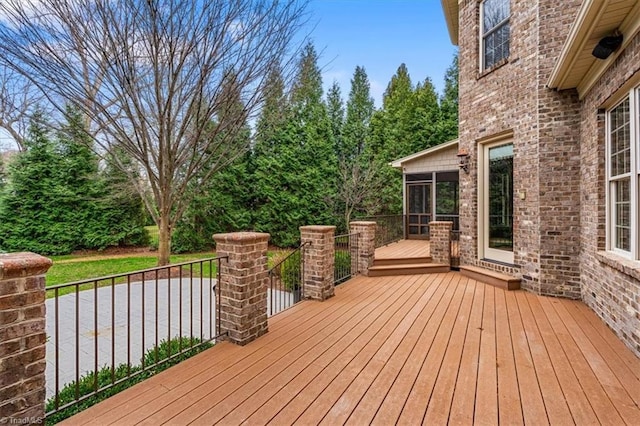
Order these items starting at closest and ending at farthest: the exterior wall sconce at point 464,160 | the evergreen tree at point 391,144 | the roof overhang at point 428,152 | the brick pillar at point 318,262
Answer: the brick pillar at point 318,262 < the exterior wall sconce at point 464,160 < the roof overhang at point 428,152 < the evergreen tree at point 391,144

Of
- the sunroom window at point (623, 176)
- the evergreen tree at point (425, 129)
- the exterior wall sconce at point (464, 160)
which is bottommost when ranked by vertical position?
the sunroom window at point (623, 176)

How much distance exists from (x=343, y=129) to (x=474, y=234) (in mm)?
9896

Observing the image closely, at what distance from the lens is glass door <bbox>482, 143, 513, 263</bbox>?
19.1ft

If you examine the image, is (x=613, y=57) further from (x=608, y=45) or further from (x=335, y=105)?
(x=335, y=105)

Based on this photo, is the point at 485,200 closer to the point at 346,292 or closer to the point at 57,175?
the point at 346,292

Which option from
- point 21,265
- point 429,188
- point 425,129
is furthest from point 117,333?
point 425,129

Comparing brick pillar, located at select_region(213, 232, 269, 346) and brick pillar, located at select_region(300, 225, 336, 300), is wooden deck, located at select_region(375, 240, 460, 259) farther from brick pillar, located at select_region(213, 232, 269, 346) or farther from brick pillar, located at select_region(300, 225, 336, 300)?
brick pillar, located at select_region(213, 232, 269, 346)

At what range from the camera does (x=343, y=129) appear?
49.6 feet

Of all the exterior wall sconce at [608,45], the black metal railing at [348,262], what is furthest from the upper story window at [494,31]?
the black metal railing at [348,262]

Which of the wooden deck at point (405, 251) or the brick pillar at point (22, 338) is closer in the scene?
the brick pillar at point (22, 338)

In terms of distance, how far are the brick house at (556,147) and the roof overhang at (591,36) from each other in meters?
0.01

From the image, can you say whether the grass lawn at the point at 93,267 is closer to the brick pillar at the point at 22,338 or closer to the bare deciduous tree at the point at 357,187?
the bare deciduous tree at the point at 357,187

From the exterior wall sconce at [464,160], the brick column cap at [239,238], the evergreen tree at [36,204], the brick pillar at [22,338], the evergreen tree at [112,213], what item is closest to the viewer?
the brick pillar at [22,338]

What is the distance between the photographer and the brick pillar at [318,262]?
190 inches
